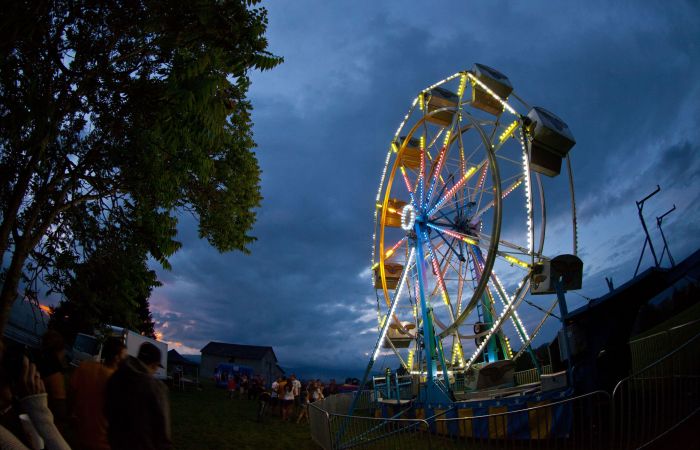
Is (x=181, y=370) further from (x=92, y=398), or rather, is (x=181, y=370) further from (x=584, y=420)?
(x=92, y=398)

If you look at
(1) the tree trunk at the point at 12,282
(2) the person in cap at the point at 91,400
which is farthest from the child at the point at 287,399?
(2) the person in cap at the point at 91,400

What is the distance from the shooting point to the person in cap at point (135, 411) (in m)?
2.56

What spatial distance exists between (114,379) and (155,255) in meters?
6.04

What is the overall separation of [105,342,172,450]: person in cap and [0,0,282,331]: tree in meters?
2.31

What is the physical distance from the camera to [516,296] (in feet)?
32.0

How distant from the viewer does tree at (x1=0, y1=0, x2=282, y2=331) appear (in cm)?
408

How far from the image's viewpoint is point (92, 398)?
3004 mm

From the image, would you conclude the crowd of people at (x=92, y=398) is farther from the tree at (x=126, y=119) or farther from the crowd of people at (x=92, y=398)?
the tree at (x=126, y=119)

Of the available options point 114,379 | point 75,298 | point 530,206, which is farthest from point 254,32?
point 530,206

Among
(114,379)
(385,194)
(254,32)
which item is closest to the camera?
(114,379)

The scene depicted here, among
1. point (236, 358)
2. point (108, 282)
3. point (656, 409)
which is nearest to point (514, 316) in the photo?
point (656, 409)

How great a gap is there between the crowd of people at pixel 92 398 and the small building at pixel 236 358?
45.4 meters

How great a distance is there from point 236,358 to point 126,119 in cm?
4443

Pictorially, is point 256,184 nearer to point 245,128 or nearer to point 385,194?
point 245,128
